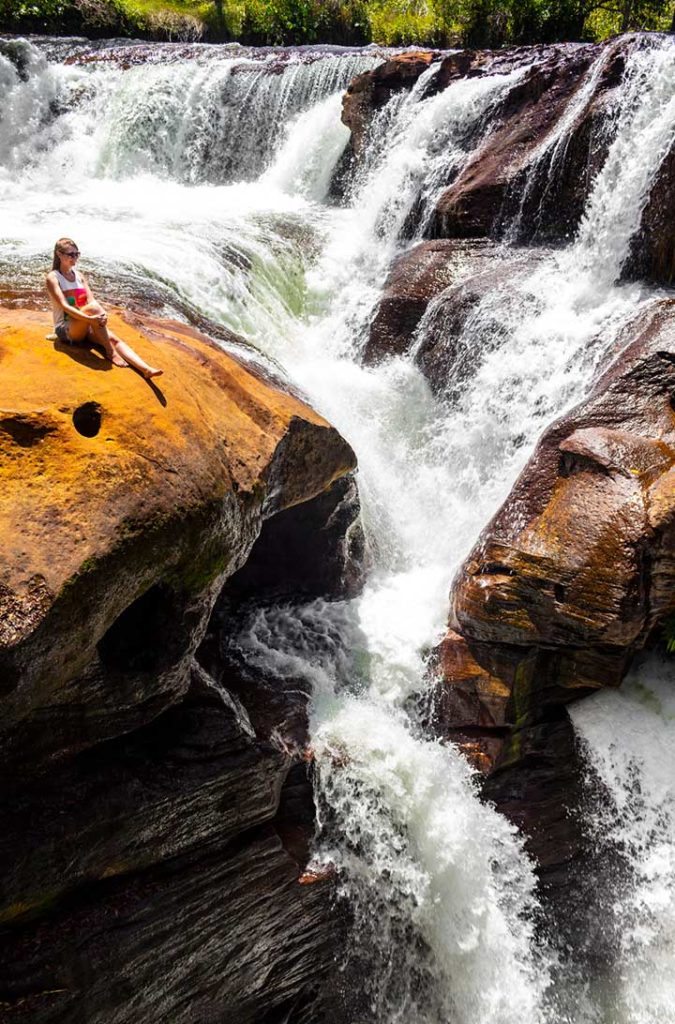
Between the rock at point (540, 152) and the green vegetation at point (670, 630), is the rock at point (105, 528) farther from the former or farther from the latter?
the rock at point (540, 152)

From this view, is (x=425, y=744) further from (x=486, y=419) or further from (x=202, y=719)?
(x=486, y=419)

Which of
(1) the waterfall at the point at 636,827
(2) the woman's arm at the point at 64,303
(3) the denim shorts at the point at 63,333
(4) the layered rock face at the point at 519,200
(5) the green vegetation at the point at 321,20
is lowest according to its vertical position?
(1) the waterfall at the point at 636,827

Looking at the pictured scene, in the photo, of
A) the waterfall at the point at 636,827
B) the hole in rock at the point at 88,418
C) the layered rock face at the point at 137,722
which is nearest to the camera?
the layered rock face at the point at 137,722

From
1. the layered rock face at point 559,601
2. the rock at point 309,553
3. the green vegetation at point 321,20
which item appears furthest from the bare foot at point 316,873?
the green vegetation at point 321,20

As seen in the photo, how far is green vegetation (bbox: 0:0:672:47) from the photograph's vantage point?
16578 mm

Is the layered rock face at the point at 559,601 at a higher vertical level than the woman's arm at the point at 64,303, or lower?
lower

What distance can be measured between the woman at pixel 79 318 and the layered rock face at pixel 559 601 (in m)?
2.96

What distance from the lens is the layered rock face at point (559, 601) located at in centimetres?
494

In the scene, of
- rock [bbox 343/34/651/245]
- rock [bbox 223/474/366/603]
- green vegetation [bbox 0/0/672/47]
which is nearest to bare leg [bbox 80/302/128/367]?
rock [bbox 223/474/366/603]

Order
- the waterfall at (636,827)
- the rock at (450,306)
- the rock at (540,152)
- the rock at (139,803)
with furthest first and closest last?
the rock at (540,152)
the rock at (450,306)
the waterfall at (636,827)
the rock at (139,803)

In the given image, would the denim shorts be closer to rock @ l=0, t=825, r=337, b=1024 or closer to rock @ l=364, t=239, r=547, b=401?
rock @ l=0, t=825, r=337, b=1024

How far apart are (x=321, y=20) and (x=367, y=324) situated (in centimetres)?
1389

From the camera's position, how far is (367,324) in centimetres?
919

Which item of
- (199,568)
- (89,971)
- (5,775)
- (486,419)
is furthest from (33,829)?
(486,419)
